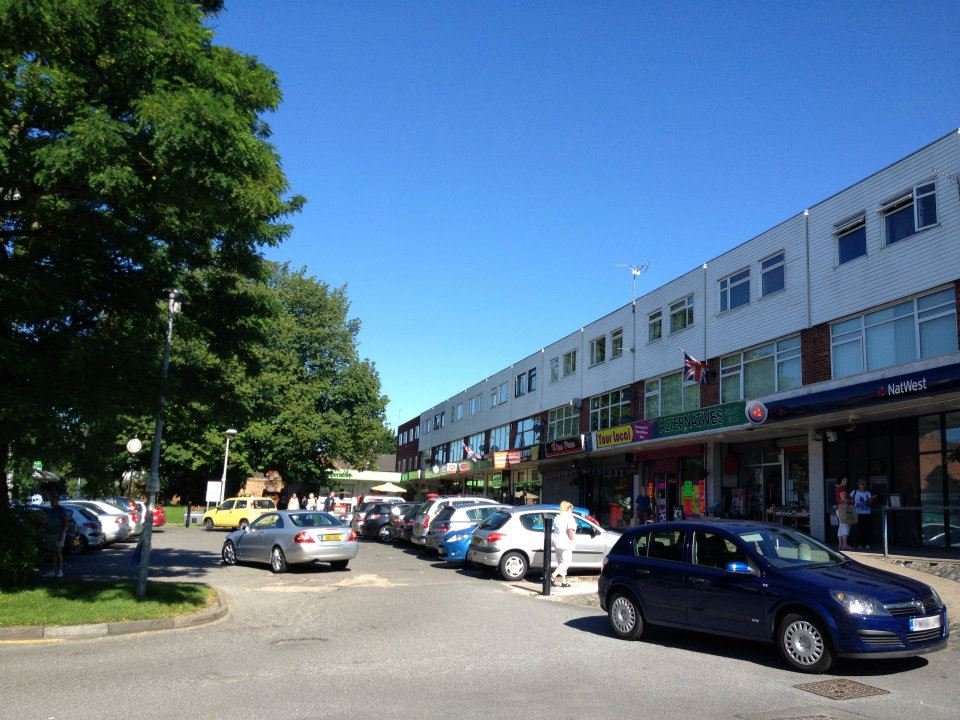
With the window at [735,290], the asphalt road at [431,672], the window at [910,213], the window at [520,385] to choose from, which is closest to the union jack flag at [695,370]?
the window at [735,290]

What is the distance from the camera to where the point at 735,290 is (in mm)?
25406

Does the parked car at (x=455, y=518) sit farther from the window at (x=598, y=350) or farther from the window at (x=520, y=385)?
the window at (x=520, y=385)

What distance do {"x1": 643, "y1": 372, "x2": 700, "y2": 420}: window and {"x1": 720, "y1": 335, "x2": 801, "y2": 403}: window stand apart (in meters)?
1.65

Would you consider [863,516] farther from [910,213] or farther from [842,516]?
[910,213]

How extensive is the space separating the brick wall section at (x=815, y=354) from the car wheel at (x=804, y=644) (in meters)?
14.2

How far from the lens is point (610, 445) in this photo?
96.6 feet

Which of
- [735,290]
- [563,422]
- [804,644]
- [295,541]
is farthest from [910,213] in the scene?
[563,422]

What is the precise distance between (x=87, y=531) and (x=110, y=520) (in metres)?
2.65

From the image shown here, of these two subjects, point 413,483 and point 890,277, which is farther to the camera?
point 413,483

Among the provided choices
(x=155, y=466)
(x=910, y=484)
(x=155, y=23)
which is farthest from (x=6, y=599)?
(x=910, y=484)

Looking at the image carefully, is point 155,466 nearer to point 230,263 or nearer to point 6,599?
point 6,599

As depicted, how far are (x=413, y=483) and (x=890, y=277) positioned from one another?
4948cm

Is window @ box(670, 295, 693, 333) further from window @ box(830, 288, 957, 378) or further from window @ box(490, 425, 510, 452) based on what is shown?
window @ box(490, 425, 510, 452)

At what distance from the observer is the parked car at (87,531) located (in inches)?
845
